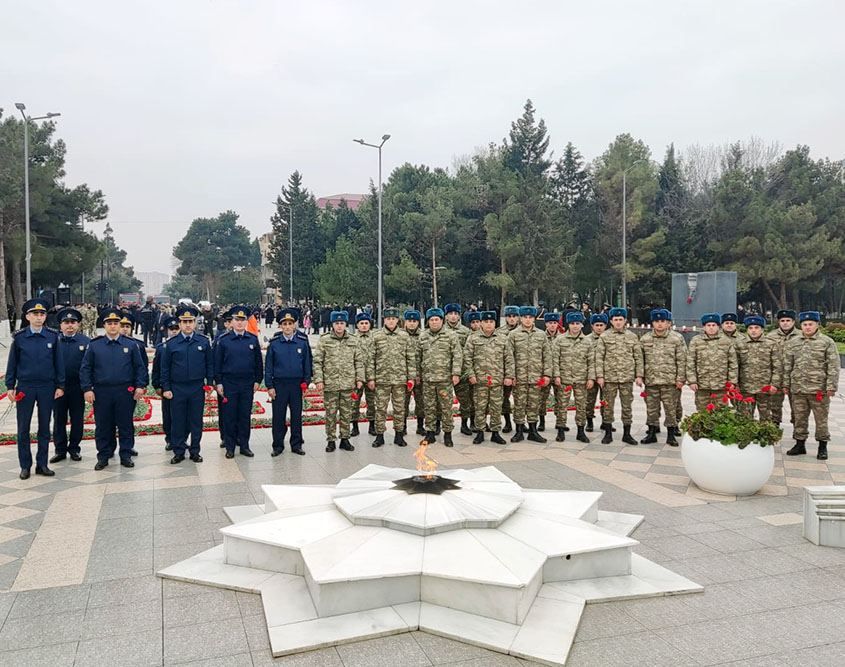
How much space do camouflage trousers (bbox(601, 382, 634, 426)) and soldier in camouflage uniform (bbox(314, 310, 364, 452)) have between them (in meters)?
3.59

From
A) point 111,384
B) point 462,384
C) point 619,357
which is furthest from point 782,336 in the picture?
Answer: point 111,384

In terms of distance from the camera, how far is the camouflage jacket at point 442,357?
916 cm

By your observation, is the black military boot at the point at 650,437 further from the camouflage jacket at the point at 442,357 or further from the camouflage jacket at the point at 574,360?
the camouflage jacket at the point at 442,357

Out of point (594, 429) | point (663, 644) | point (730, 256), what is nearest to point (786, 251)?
point (730, 256)

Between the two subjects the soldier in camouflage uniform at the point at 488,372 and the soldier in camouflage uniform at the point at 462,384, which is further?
the soldier in camouflage uniform at the point at 462,384

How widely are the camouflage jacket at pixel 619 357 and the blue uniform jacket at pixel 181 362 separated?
17.9ft

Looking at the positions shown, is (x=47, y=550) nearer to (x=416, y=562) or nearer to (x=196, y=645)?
(x=196, y=645)

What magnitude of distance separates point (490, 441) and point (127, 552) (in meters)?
5.50

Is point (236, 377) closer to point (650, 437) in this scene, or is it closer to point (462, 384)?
point (462, 384)

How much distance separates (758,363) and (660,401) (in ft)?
4.56

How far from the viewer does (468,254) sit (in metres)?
43.9

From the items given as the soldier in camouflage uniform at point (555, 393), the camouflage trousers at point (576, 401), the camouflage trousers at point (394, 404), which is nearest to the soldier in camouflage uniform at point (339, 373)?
the camouflage trousers at point (394, 404)

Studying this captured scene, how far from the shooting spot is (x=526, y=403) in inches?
376

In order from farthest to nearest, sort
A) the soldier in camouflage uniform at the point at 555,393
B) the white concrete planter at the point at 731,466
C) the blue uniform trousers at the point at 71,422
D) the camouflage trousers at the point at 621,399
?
the soldier in camouflage uniform at the point at 555,393 < the camouflage trousers at the point at 621,399 < the blue uniform trousers at the point at 71,422 < the white concrete planter at the point at 731,466
